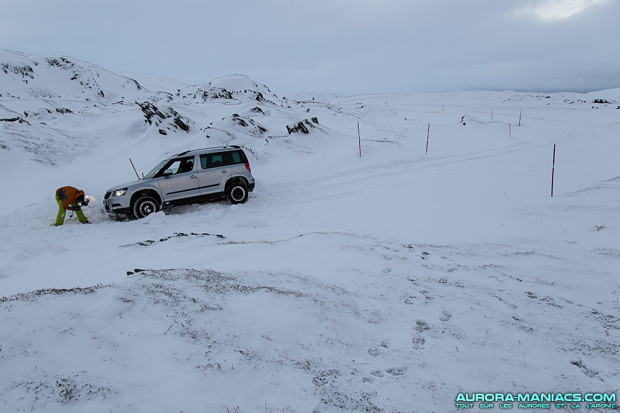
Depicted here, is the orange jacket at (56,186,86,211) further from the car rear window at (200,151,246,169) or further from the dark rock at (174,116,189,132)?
the dark rock at (174,116,189,132)

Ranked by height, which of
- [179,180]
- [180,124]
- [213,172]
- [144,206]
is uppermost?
[180,124]

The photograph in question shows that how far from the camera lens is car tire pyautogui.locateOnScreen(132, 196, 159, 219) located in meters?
9.75

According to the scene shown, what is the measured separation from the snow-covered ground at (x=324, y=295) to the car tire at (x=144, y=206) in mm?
574

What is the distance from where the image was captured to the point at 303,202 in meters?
11.5

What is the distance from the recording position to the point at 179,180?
10.4m

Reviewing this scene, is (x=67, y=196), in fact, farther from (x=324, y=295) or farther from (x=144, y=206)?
(x=324, y=295)

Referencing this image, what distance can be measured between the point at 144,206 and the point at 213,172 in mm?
2376

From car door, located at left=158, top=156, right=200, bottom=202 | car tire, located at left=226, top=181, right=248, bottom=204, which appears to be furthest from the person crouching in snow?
car tire, located at left=226, top=181, right=248, bottom=204

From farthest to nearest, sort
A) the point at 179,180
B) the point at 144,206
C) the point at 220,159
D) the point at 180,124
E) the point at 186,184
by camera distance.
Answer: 1. the point at 180,124
2. the point at 220,159
3. the point at 186,184
4. the point at 179,180
5. the point at 144,206

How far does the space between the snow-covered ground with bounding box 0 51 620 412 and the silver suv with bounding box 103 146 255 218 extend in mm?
624

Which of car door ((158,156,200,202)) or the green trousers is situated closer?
the green trousers

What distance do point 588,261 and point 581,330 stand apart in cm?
263

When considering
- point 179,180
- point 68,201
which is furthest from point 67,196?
point 179,180

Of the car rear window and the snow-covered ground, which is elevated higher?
the car rear window
